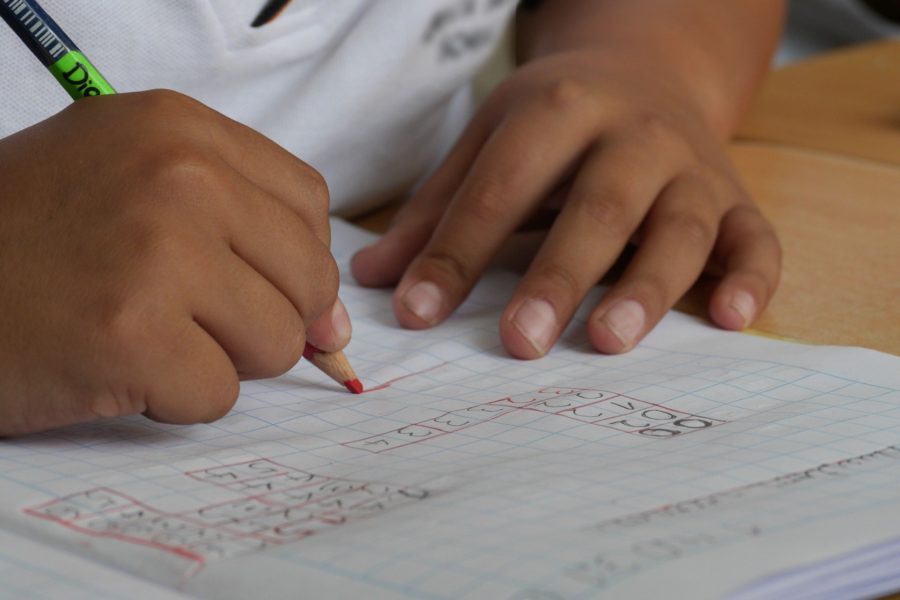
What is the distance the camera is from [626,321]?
472 mm

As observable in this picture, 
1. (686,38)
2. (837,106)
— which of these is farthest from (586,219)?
(837,106)

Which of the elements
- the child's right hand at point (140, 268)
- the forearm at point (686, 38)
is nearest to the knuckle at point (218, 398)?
the child's right hand at point (140, 268)

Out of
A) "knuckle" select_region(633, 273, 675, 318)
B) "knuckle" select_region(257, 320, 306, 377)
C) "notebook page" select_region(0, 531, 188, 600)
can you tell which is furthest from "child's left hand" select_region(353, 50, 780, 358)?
"notebook page" select_region(0, 531, 188, 600)

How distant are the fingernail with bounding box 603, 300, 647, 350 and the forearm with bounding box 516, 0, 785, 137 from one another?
22 cm

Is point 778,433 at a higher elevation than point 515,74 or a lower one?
lower

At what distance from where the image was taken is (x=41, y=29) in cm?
41

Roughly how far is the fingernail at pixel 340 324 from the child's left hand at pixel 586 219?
78 millimetres

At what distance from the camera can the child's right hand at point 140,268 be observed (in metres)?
0.35

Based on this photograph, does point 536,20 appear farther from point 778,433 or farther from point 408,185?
point 778,433

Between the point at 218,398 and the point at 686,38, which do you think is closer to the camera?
the point at 218,398

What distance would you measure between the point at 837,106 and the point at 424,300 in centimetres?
49

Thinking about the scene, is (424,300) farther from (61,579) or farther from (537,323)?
(61,579)

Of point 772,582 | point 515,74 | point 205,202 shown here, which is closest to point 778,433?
point 772,582

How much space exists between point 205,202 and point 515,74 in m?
0.30
